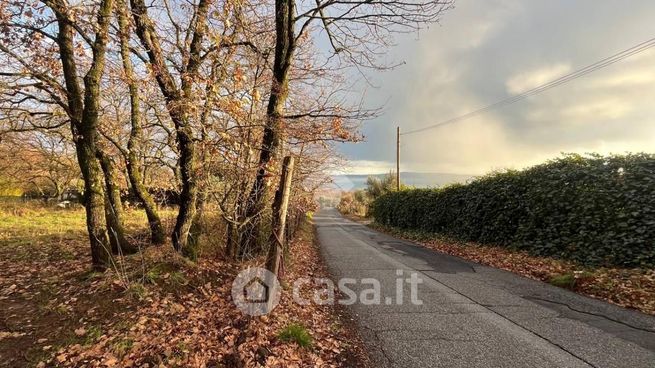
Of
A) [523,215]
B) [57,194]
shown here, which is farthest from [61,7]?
[57,194]

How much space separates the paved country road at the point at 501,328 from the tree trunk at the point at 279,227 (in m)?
1.55

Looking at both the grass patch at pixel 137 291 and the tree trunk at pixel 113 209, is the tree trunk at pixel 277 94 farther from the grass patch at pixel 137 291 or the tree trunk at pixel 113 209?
the tree trunk at pixel 113 209

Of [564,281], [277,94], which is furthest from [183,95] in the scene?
[564,281]

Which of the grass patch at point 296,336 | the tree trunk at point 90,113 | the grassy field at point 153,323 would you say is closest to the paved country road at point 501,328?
the grassy field at point 153,323

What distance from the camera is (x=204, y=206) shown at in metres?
7.74

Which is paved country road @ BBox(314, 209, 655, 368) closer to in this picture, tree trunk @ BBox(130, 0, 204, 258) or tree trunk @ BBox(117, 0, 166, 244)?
tree trunk @ BBox(130, 0, 204, 258)

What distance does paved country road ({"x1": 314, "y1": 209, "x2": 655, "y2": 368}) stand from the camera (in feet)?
13.1

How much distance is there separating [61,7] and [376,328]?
658 centimetres

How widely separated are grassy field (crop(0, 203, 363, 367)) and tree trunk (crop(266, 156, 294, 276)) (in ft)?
2.57

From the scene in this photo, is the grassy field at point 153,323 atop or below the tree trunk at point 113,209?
below

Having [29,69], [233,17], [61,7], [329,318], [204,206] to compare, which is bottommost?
[329,318]

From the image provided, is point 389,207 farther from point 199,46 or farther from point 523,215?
point 199,46

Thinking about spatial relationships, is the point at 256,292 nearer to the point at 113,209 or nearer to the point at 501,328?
the point at 501,328

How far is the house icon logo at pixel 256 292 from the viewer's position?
16.9 feet
